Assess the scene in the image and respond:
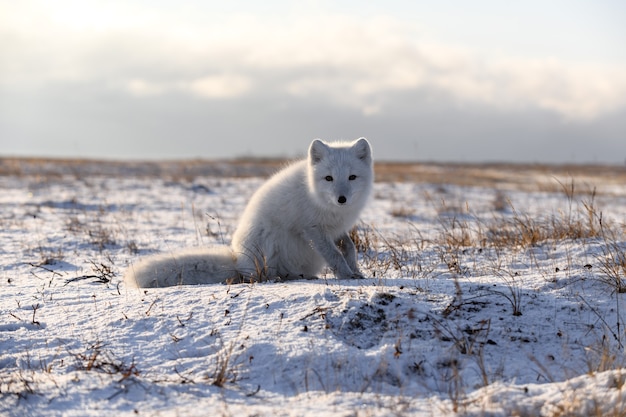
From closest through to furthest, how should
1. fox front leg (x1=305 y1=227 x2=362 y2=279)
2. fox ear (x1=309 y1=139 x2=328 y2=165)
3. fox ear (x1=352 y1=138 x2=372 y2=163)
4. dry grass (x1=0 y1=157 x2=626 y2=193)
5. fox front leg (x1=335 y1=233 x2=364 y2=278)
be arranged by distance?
fox front leg (x1=305 y1=227 x2=362 y2=279)
fox front leg (x1=335 y1=233 x2=364 y2=278)
fox ear (x1=309 y1=139 x2=328 y2=165)
fox ear (x1=352 y1=138 x2=372 y2=163)
dry grass (x1=0 y1=157 x2=626 y2=193)

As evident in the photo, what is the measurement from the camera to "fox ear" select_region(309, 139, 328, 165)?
5418 millimetres

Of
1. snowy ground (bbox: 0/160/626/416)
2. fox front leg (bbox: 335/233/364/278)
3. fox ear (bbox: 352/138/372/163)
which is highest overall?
fox ear (bbox: 352/138/372/163)

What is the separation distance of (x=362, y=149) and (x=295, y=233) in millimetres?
1168

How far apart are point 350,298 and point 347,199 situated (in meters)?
1.30

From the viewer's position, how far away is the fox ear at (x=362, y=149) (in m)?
5.58

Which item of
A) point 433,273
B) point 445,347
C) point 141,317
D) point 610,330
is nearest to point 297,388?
point 445,347

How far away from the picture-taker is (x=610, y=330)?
356 centimetres

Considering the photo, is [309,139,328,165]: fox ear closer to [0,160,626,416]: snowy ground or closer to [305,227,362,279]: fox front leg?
[305,227,362,279]: fox front leg

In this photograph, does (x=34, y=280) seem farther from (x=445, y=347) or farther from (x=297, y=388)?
(x=445, y=347)

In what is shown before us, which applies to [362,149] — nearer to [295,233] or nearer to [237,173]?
[295,233]

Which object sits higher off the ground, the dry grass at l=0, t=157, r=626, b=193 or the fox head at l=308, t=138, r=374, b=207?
the fox head at l=308, t=138, r=374, b=207

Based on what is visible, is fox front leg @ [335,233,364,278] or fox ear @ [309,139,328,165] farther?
fox ear @ [309,139,328,165]

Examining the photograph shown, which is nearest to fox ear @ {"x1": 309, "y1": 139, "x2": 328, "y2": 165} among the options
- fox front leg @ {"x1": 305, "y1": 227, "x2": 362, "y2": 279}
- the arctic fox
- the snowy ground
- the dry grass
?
the arctic fox

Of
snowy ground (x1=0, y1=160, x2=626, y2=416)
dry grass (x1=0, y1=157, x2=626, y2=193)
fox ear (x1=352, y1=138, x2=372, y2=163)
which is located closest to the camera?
snowy ground (x1=0, y1=160, x2=626, y2=416)
